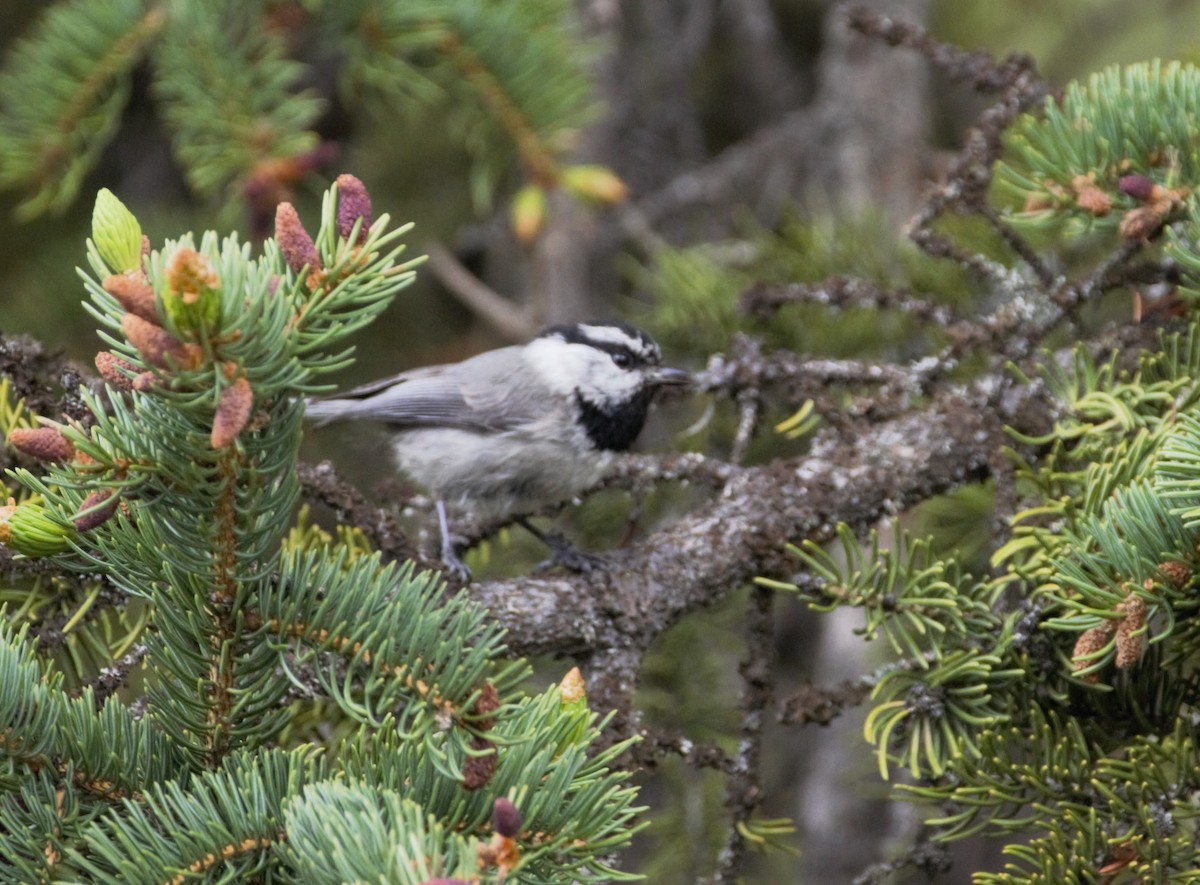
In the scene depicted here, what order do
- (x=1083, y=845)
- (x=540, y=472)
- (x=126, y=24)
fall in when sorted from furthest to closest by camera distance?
(x=540, y=472), (x=126, y=24), (x=1083, y=845)

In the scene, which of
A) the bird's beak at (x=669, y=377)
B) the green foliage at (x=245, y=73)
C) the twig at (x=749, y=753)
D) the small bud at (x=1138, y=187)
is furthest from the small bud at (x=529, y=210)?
the small bud at (x=1138, y=187)

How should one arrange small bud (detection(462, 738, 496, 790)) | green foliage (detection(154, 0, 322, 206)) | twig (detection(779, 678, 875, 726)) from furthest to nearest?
green foliage (detection(154, 0, 322, 206)) → twig (detection(779, 678, 875, 726)) → small bud (detection(462, 738, 496, 790))

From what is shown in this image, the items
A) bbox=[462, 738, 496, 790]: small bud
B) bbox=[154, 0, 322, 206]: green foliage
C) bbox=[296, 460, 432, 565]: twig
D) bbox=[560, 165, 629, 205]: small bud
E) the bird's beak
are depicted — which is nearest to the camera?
bbox=[462, 738, 496, 790]: small bud

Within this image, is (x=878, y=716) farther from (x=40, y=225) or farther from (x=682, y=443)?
(x=40, y=225)

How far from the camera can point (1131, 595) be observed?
4.94 ft

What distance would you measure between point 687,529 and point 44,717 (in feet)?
4.59

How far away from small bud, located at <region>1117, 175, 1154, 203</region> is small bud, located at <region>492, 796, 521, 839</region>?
5.28 feet

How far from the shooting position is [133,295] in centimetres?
117

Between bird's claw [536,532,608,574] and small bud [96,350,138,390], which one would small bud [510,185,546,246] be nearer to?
bird's claw [536,532,608,574]

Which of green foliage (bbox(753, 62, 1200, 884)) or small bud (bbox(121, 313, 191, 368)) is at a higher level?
small bud (bbox(121, 313, 191, 368))

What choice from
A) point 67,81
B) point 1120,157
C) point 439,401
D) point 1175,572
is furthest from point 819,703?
point 67,81

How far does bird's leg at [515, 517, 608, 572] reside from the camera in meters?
2.41

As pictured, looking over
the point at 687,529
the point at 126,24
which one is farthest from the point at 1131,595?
the point at 126,24

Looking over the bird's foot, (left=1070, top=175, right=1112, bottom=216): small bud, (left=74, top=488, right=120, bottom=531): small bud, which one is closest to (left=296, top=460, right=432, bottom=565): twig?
the bird's foot
